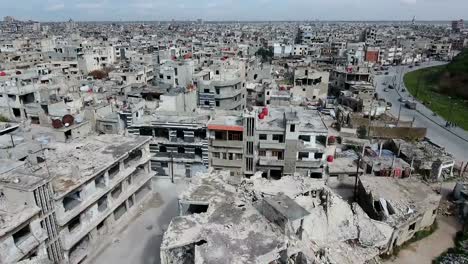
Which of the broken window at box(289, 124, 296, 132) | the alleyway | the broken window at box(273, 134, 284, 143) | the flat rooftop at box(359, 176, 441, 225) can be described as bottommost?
the alleyway

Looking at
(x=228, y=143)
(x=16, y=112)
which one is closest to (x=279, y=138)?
(x=228, y=143)

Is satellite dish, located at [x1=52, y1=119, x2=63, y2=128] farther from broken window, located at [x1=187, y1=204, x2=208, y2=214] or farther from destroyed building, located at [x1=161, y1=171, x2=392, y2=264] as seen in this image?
broken window, located at [x1=187, y1=204, x2=208, y2=214]

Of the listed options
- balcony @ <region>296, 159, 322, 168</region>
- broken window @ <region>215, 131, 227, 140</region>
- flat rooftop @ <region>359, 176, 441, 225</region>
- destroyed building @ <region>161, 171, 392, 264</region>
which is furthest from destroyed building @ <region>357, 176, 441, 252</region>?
broken window @ <region>215, 131, 227, 140</region>

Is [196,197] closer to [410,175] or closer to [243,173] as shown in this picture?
[243,173]

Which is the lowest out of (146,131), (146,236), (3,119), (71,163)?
(146,236)

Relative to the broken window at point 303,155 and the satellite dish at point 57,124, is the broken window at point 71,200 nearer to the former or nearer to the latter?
the satellite dish at point 57,124

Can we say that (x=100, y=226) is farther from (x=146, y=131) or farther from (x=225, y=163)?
(x=225, y=163)
